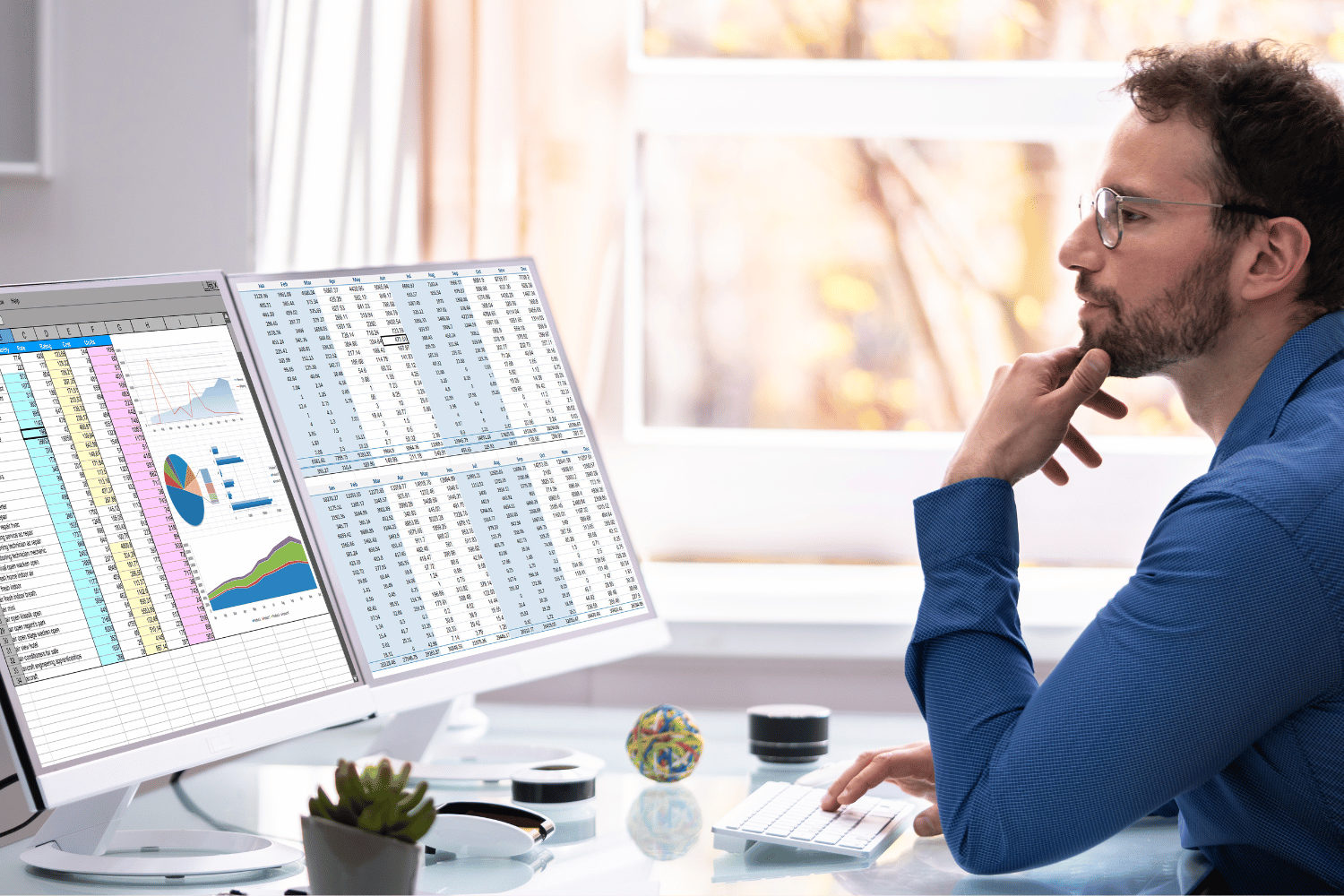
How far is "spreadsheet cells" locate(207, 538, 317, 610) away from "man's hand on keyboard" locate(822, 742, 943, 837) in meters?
0.50

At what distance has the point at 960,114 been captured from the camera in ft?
5.80

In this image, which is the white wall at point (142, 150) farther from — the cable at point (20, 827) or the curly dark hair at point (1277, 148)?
the curly dark hair at point (1277, 148)

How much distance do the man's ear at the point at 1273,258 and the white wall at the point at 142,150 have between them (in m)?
1.16

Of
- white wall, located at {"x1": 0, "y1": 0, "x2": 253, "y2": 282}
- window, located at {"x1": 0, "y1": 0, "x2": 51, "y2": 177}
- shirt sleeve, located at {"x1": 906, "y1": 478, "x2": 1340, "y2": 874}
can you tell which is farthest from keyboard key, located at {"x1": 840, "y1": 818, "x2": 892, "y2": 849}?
window, located at {"x1": 0, "y1": 0, "x2": 51, "y2": 177}

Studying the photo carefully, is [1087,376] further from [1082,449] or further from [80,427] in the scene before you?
[80,427]

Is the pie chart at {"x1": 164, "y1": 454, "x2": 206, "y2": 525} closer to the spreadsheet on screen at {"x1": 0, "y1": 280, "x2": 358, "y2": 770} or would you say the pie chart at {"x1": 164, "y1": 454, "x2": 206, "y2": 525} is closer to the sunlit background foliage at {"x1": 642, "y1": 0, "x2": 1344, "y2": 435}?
the spreadsheet on screen at {"x1": 0, "y1": 280, "x2": 358, "y2": 770}

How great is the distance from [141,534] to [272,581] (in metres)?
0.11

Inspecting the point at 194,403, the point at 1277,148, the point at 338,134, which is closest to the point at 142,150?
the point at 338,134

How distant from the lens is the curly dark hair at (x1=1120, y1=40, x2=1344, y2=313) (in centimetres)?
97

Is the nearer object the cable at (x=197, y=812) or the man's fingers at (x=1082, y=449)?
the cable at (x=197, y=812)

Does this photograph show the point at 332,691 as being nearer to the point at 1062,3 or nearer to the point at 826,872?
the point at 826,872

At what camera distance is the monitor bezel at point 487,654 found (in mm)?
1043

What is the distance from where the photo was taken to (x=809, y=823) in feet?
3.38

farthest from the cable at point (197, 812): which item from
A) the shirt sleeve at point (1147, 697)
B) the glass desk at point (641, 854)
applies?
the shirt sleeve at point (1147, 697)
